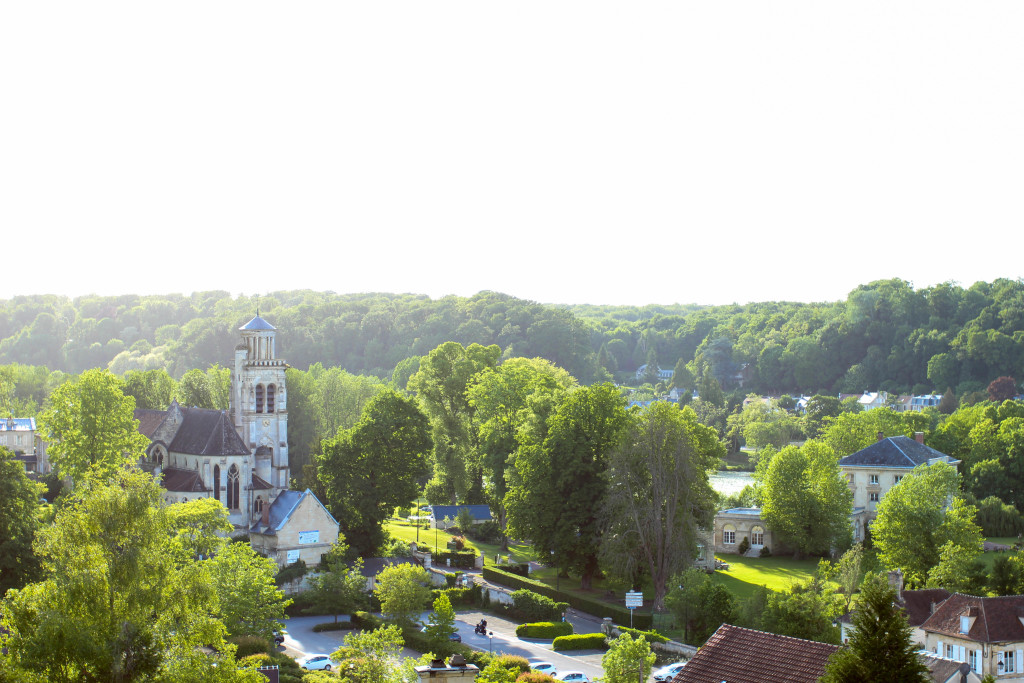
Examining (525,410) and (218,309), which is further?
(218,309)

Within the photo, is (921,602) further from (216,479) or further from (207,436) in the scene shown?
(207,436)

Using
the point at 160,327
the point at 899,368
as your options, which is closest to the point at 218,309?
the point at 160,327

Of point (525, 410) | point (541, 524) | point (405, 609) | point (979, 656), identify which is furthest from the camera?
point (525, 410)

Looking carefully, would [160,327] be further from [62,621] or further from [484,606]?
[62,621]

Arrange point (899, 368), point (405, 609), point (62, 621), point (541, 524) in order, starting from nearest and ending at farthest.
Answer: point (62, 621)
point (405, 609)
point (541, 524)
point (899, 368)

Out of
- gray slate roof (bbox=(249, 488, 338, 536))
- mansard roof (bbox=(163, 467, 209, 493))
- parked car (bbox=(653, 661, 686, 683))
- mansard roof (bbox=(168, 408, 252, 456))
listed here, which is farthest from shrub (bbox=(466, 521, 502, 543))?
parked car (bbox=(653, 661, 686, 683))

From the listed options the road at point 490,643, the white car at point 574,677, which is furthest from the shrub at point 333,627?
the white car at point 574,677

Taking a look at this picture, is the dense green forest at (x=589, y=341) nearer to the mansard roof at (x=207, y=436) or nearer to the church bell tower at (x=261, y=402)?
the church bell tower at (x=261, y=402)
